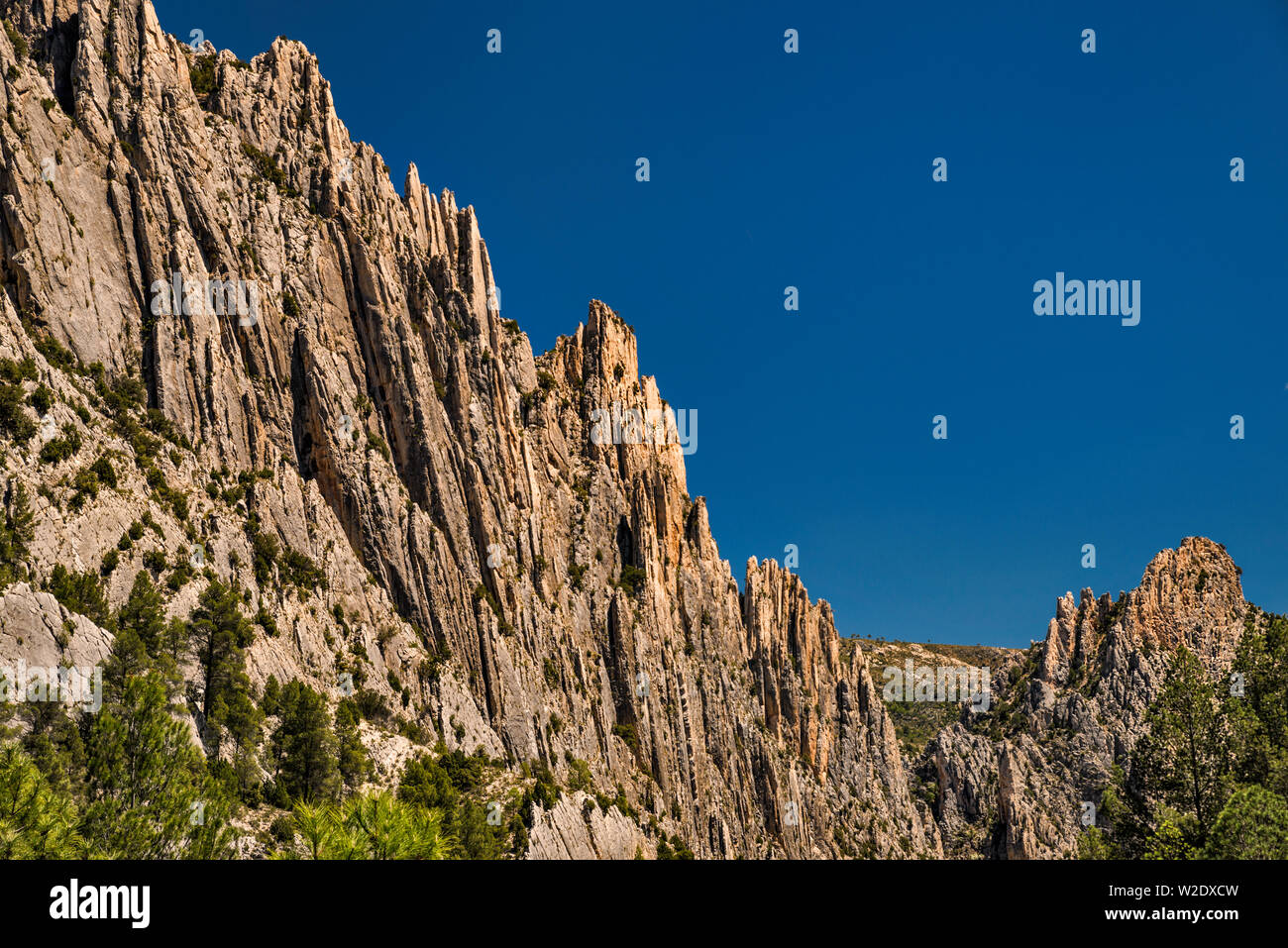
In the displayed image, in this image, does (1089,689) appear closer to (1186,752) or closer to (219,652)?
(1186,752)

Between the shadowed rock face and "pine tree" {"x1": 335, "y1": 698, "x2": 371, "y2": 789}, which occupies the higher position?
the shadowed rock face

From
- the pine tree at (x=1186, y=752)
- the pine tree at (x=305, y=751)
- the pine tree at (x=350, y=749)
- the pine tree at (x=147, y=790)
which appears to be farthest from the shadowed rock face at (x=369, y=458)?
the pine tree at (x=1186, y=752)

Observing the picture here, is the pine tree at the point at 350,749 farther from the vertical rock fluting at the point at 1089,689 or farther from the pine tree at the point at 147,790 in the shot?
the vertical rock fluting at the point at 1089,689

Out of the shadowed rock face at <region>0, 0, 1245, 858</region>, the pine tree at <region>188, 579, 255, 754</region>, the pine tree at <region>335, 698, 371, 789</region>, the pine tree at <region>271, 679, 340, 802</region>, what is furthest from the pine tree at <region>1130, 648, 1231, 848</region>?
the pine tree at <region>188, 579, 255, 754</region>

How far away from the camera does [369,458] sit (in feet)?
267

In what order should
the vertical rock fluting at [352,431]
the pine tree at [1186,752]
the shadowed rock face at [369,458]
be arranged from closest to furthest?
the pine tree at [1186,752] → the shadowed rock face at [369,458] → the vertical rock fluting at [352,431]

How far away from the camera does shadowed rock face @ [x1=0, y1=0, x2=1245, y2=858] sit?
61.8 metres

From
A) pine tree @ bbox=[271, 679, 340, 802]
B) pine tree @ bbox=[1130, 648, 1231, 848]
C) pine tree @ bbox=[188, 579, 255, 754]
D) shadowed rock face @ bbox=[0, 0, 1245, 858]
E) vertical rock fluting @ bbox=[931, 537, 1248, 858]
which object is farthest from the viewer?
vertical rock fluting @ bbox=[931, 537, 1248, 858]

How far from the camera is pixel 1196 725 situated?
134 feet

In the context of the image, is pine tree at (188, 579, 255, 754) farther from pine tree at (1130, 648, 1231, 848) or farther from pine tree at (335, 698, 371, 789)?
pine tree at (1130, 648, 1231, 848)

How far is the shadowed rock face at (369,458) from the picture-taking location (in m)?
61.8

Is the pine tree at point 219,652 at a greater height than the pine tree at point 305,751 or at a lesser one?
greater

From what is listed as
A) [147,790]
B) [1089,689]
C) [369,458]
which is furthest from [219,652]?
[1089,689]
